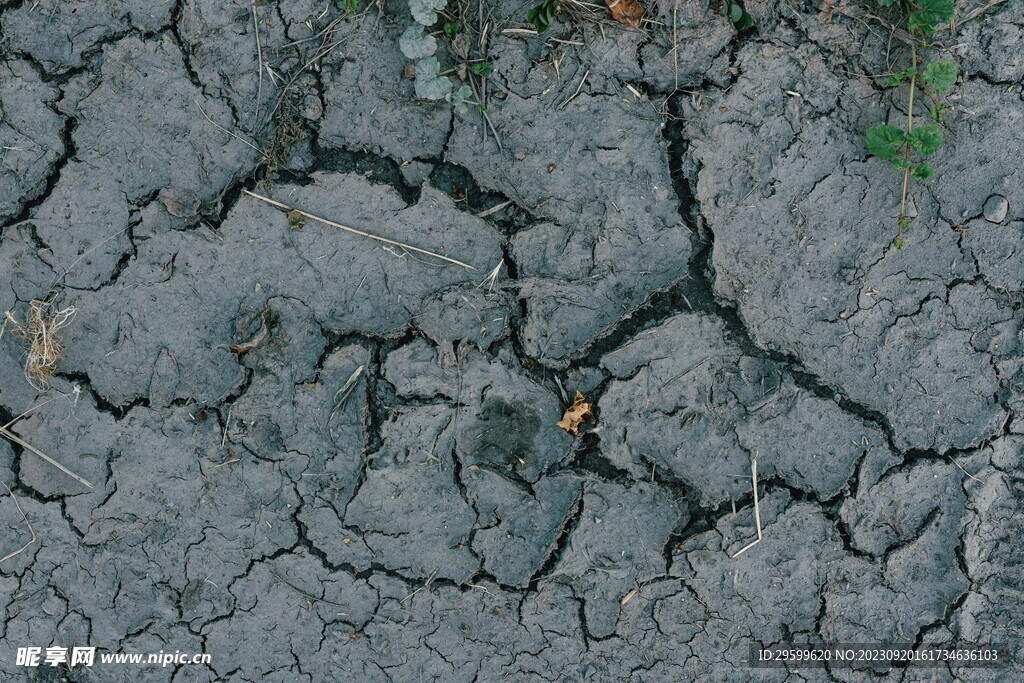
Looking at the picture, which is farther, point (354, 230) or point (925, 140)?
point (354, 230)

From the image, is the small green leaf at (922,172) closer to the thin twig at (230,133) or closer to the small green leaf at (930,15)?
the small green leaf at (930,15)

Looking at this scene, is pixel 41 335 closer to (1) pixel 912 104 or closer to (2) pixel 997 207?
(1) pixel 912 104

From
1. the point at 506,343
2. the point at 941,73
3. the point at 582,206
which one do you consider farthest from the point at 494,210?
the point at 941,73

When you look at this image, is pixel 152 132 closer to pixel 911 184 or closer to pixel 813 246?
pixel 813 246

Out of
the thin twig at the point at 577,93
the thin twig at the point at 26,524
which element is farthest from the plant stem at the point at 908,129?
the thin twig at the point at 26,524

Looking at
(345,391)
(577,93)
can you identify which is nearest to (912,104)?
(577,93)
